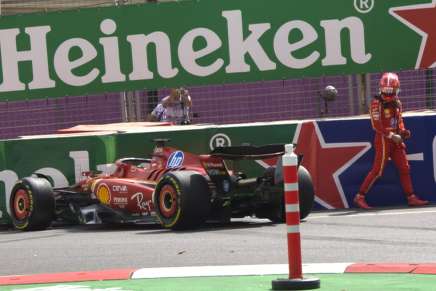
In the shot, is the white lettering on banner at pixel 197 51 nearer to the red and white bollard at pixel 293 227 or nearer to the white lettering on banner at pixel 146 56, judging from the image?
the white lettering on banner at pixel 146 56

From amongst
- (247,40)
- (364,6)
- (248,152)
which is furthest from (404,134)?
(247,40)

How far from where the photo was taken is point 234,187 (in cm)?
1347

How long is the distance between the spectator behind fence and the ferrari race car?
3813 millimetres

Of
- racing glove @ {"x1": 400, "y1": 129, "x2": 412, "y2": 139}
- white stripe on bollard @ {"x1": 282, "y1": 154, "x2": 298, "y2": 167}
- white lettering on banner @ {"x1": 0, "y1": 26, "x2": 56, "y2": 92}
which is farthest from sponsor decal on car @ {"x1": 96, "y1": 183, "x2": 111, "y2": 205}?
white stripe on bollard @ {"x1": 282, "y1": 154, "x2": 298, "y2": 167}

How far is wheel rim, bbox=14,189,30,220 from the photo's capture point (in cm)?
1466

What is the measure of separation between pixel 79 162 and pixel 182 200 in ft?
10.3

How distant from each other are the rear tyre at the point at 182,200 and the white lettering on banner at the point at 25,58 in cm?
626

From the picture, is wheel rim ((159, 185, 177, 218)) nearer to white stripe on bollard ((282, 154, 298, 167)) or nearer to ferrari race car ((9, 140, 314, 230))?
ferrari race car ((9, 140, 314, 230))

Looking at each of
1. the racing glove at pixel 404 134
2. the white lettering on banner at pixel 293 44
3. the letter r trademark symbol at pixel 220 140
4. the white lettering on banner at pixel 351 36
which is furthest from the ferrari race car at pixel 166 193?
the white lettering on banner at pixel 351 36

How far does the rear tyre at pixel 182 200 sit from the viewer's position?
13000mm

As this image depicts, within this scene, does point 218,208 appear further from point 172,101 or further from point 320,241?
point 172,101

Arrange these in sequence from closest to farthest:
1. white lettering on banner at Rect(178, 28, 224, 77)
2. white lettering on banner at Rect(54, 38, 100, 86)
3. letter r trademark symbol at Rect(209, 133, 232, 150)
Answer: letter r trademark symbol at Rect(209, 133, 232, 150) < white lettering on banner at Rect(178, 28, 224, 77) < white lettering on banner at Rect(54, 38, 100, 86)

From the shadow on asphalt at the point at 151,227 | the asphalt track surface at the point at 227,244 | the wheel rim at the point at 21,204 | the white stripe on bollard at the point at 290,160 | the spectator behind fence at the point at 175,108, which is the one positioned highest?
the spectator behind fence at the point at 175,108

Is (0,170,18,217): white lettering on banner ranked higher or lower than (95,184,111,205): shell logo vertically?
higher
